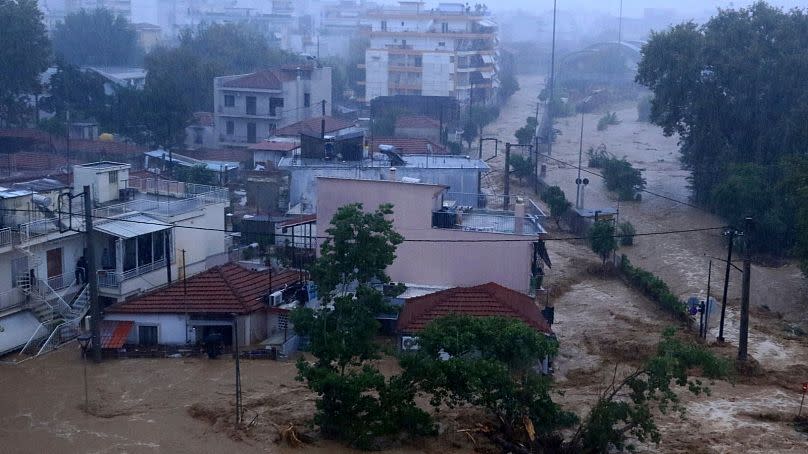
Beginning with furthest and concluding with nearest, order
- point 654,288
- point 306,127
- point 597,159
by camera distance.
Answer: point 597,159 → point 306,127 → point 654,288

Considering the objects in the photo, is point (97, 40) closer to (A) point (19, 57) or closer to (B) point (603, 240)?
(A) point (19, 57)

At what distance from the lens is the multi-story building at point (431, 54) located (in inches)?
1753

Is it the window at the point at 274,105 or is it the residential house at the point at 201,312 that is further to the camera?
the window at the point at 274,105

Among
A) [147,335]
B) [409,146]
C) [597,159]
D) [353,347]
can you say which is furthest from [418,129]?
[353,347]

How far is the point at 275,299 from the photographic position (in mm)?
14727

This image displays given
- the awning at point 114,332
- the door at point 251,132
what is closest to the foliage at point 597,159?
the door at point 251,132

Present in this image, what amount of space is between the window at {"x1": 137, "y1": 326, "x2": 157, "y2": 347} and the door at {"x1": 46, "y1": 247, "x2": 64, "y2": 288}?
172 cm

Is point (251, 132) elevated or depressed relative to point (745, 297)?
elevated

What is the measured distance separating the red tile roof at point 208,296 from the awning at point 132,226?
970 millimetres

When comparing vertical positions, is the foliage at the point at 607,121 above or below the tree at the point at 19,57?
below

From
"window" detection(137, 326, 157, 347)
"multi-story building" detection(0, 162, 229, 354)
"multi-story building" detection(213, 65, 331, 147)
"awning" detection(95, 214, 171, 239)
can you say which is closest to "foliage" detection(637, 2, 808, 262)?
"multi-story building" detection(213, 65, 331, 147)

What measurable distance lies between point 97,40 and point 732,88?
121 feet

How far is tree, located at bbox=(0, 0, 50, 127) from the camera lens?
32375mm

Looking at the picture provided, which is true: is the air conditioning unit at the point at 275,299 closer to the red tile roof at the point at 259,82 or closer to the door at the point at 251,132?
the red tile roof at the point at 259,82
